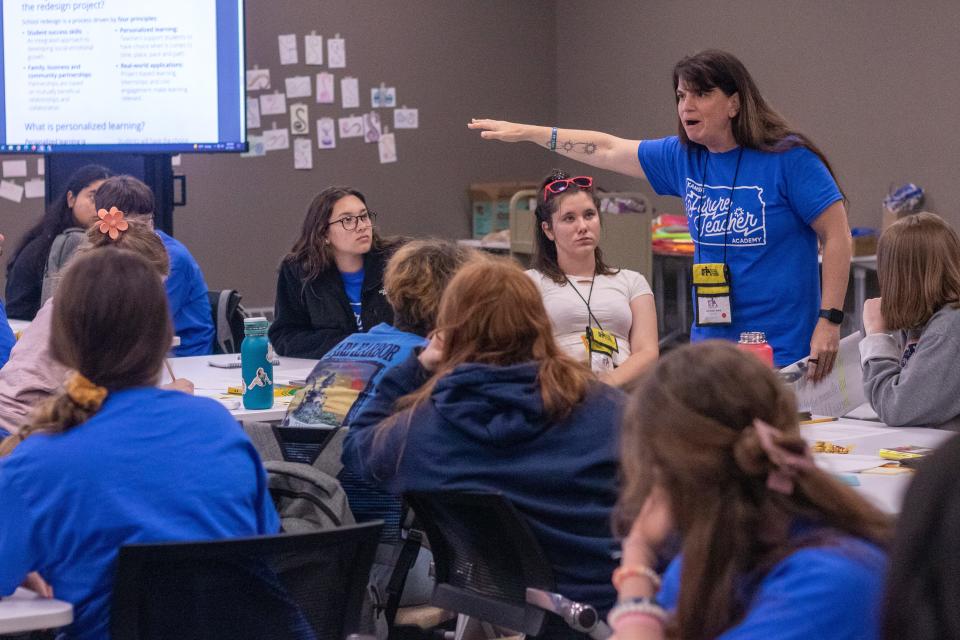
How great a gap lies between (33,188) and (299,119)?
1643 mm

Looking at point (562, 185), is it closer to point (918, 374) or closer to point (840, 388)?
point (840, 388)

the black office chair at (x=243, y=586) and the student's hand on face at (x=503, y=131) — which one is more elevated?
the student's hand on face at (x=503, y=131)

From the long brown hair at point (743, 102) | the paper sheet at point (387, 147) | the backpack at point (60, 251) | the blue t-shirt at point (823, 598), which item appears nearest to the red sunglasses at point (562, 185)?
the long brown hair at point (743, 102)

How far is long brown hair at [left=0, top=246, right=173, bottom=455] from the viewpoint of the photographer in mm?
1666

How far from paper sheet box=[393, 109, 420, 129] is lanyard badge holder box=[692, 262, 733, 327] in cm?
454

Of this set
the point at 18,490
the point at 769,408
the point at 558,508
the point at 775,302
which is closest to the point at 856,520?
the point at 769,408

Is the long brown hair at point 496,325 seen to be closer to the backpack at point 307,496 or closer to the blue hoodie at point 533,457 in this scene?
the blue hoodie at point 533,457

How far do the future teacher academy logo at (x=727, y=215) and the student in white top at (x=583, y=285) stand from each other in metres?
0.27

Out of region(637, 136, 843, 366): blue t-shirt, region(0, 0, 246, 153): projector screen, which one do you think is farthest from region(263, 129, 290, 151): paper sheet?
region(637, 136, 843, 366): blue t-shirt

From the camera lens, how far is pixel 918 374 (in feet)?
8.79

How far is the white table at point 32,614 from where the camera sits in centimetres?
157

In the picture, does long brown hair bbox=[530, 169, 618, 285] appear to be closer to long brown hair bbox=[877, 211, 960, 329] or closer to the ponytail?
long brown hair bbox=[877, 211, 960, 329]

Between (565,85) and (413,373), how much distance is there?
630 centimetres

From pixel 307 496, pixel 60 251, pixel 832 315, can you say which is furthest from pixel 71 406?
pixel 60 251
